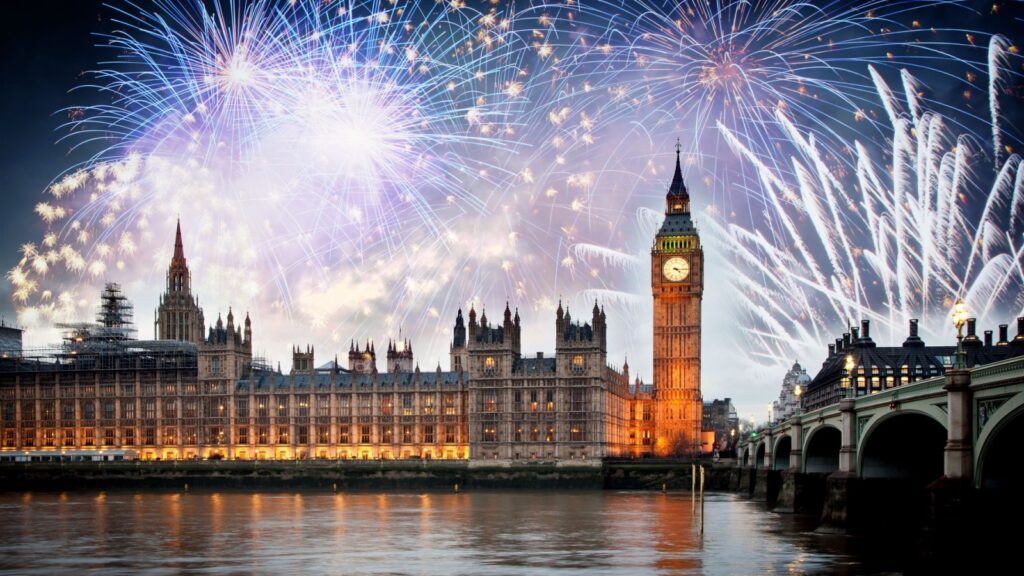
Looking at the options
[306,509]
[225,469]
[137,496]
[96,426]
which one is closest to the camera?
[306,509]

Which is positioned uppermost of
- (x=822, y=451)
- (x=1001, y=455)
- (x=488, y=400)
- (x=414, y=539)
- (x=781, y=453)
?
(x=1001, y=455)

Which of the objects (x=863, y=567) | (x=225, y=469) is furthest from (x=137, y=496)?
(x=863, y=567)

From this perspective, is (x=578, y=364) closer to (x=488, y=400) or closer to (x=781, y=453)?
(x=488, y=400)

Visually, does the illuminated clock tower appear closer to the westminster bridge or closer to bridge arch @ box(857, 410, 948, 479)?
the westminster bridge

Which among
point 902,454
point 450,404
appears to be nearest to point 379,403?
point 450,404

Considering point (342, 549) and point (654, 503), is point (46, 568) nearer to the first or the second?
point (342, 549)
